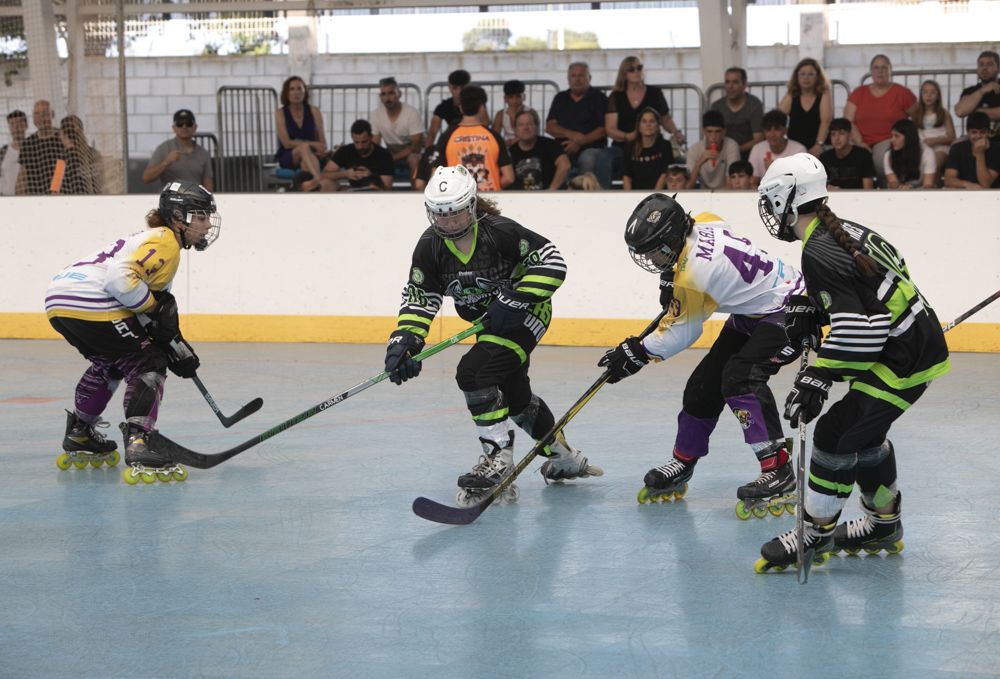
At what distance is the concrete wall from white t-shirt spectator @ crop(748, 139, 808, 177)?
37cm

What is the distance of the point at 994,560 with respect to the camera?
145 inches

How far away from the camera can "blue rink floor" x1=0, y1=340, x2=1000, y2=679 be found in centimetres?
296

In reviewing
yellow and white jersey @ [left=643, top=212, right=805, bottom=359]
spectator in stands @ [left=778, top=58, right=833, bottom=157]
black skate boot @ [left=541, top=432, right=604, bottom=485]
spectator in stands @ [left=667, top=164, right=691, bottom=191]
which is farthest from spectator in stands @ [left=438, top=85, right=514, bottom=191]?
yellow and white jersey @ [left=643, top=212, right=805, bottom=359]

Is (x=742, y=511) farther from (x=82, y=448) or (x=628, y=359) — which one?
(x=82, y=448)

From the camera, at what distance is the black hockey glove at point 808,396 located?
3.34 m

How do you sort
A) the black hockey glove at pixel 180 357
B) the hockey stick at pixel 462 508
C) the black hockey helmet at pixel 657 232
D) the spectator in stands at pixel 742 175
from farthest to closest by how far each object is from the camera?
the spectator in stands at pixel 742 175 < the black hockey glove at pixel 180 357 < the hockey stick at pixel 462 508 < the black hockey helmet at pixel 657 232

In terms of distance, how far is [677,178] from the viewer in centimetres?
841

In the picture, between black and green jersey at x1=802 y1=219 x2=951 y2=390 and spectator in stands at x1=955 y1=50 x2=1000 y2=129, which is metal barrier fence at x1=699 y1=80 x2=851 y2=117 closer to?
spectator in stands at x1=955 y1=50 x2=1000 y2=129

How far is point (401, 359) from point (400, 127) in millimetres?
5412

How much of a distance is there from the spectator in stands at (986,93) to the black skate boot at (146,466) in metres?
5.77

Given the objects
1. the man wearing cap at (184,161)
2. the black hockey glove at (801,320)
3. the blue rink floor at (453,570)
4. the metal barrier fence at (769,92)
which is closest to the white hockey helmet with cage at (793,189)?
the black hockey glove at (801,320)

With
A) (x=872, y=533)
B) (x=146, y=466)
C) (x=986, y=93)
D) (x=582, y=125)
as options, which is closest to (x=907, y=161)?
(x=986, y=93)

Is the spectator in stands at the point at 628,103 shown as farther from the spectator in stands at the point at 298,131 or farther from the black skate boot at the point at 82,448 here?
the black skate boot at the point at 82,448

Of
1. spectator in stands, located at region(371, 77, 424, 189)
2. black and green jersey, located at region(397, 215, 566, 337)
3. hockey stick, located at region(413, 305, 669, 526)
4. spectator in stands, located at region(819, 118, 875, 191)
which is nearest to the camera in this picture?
hockey stick, located at region(413, 305, 669, 526)
